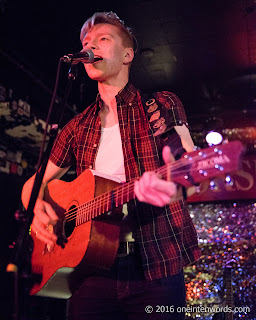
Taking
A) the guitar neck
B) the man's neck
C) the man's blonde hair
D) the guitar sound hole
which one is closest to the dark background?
the man's blonde hair

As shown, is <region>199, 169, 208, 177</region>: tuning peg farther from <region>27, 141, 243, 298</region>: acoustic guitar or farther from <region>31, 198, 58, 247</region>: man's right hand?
<region>31, 198, 58, 247</region>: man's right hand

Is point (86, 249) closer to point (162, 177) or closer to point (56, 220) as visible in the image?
point (56, 220)

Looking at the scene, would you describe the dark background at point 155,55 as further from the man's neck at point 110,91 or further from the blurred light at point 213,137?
the man's neck at point 110,91

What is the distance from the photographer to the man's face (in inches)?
95.6

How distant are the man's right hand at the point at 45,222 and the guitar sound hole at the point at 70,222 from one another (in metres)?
0.09

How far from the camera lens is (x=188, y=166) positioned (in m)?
1.48

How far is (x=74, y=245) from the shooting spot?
6.75ft

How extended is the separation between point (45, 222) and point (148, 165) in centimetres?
85

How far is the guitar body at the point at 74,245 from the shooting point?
1926mm

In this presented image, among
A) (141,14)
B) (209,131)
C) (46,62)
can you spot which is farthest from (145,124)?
(209,131)

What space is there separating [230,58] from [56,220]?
4643mm

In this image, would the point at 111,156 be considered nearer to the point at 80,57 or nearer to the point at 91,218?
the point at 91,218

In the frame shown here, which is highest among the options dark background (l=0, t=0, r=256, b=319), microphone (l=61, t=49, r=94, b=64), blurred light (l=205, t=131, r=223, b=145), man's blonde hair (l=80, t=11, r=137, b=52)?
dark background (l=0, t=0, r=256, b=319)

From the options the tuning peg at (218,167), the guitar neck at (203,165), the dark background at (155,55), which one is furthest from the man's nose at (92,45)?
the dark background at (155,55)
